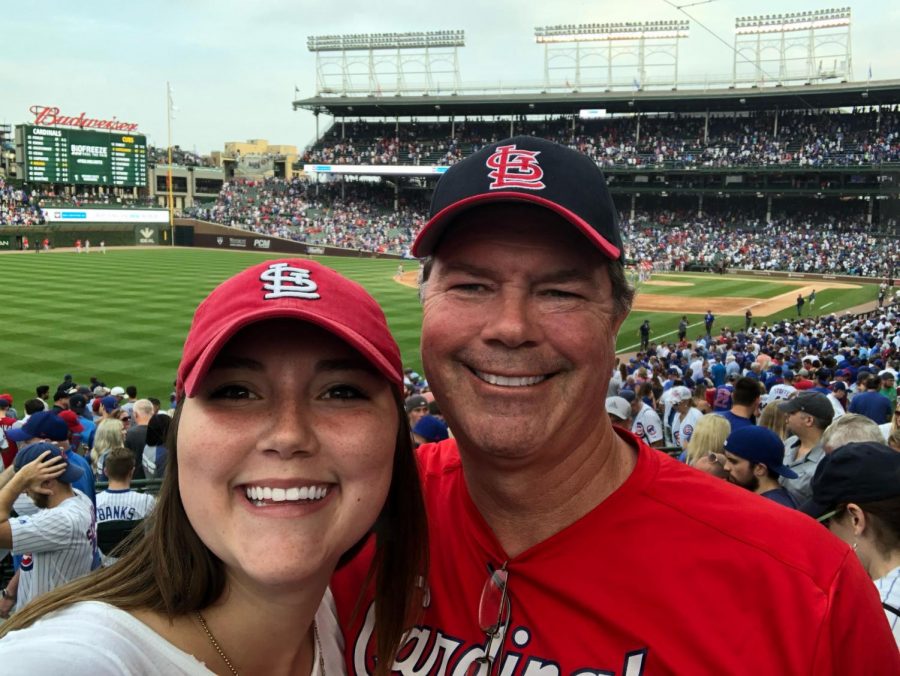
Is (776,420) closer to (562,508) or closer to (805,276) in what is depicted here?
(562,508)

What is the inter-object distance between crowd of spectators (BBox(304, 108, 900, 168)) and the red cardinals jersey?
5808 centimetres

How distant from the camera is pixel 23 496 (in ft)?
18.1

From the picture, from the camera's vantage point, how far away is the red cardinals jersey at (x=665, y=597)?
1.68m

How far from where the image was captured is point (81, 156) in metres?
59.3

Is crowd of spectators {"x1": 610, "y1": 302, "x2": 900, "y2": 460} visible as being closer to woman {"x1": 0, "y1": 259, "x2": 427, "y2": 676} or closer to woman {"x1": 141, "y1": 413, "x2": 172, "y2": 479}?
woman {"x1": 141, "y1": 413, "x2": 172, "y2": 479}

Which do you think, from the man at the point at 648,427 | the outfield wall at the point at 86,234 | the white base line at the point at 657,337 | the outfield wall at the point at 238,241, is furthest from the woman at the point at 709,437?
the outfield wall at the point at 86,234

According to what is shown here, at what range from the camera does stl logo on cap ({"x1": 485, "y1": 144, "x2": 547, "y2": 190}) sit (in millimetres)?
1938

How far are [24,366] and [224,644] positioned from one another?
1815 centimetres

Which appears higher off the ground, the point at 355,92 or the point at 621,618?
the point at 355,92

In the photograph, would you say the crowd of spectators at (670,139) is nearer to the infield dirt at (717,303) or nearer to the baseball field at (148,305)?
the baseball field at (148,305)

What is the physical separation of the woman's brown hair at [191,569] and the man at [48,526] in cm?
305

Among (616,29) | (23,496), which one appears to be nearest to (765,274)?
(616,29)

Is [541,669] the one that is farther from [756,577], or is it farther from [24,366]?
[24,366]

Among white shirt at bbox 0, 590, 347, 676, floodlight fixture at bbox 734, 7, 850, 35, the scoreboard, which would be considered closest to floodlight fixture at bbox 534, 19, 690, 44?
floodlight fixture at bbox 734, 7, 850, 35
